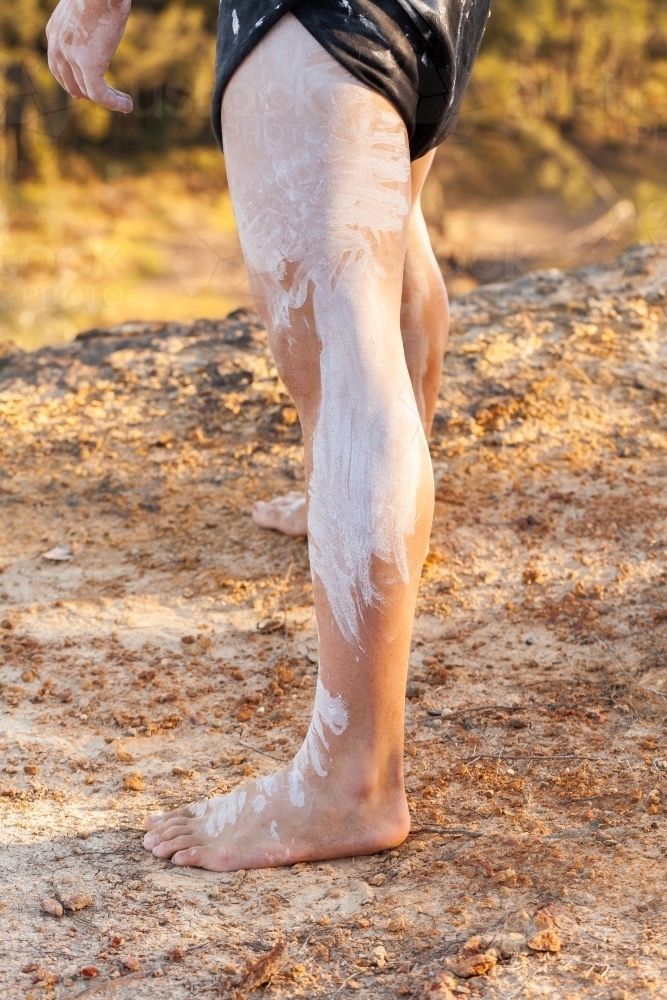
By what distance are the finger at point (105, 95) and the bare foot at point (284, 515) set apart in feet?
3.40

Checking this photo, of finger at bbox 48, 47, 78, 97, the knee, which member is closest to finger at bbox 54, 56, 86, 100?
finger at bbox 48, 47, 78, 97

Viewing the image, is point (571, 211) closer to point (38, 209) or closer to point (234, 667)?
point (38, 209)

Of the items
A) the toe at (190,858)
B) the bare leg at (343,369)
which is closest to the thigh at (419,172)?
the bare leg at (343,369)

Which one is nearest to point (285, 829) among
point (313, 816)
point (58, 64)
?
point (313, 816)

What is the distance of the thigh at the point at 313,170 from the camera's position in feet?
4.00

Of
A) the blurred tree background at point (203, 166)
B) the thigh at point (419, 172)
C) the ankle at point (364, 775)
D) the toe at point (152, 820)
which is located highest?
the thigh at point (419, 172)

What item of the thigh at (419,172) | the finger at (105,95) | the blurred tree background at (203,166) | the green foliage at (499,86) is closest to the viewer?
the finger at (105,95)

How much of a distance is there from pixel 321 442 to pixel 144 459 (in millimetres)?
1468

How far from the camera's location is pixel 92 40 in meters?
1.39

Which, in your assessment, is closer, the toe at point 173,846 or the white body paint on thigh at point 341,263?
the white body paint on thigh at point 341,263

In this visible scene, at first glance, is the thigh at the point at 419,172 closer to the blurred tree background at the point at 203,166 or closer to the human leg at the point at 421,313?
the human leg at the point at 421,313

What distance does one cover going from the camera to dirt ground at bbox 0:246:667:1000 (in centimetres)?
116

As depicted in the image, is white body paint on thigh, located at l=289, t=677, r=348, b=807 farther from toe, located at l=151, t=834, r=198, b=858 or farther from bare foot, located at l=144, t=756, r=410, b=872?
toe, located at l=151, t=834, r=198, b=858

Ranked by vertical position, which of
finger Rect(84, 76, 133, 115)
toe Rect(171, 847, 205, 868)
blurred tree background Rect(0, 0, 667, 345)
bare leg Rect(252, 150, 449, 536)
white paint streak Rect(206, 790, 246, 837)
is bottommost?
blurred tree background Rect(0, 0, 667, 345)
